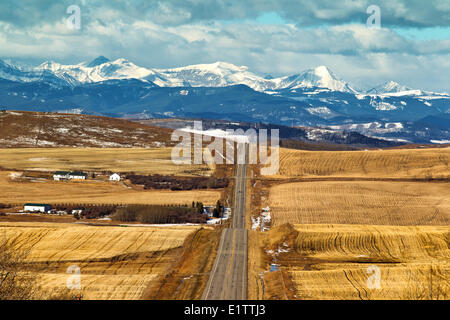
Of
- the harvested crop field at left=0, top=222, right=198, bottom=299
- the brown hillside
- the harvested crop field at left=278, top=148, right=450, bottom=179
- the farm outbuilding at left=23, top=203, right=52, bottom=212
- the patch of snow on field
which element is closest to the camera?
the harvested crop field at left=0, top=222, right=198, bottom=299

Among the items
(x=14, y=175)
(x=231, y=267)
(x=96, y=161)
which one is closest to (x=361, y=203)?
(x=231, y=267)

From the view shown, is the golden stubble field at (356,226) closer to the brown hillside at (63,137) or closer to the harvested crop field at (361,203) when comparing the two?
the harvested crop field at (361,203)

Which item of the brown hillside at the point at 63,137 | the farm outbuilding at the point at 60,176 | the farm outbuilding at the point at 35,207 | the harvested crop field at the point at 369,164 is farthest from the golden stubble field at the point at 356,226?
the brown hillside at the point at 63,137

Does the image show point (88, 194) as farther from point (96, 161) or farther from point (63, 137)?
point (63, 137)

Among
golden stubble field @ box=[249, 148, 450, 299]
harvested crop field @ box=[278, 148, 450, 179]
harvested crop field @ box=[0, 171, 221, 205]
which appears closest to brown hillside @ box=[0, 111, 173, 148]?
harvested crop field @ box=[0, 171, 221, 205]

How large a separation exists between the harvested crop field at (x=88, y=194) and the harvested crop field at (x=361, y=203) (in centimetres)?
1743

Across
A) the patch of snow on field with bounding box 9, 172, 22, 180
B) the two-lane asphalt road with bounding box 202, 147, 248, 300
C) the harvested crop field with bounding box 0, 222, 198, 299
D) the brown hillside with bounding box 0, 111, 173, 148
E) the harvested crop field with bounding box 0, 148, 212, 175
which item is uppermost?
the brown hillside with bounding box 0, 111, 173, 148

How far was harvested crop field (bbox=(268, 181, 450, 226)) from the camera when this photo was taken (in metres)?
98.4

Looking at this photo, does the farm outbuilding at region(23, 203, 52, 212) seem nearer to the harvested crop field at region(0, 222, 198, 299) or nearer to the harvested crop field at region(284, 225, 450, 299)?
the harvested crop field at region(0, 222, 198, 299)

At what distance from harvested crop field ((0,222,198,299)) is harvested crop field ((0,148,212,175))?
5239 centimetres

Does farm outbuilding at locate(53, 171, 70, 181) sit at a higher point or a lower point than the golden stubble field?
higher
